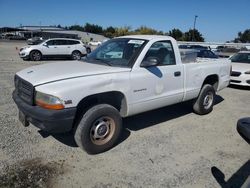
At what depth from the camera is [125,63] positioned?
4438mm

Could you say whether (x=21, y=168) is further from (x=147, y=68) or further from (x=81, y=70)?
(x=147, y=68)

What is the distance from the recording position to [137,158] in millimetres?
4008

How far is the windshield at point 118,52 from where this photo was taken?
178 inches

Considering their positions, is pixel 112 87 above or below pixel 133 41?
below

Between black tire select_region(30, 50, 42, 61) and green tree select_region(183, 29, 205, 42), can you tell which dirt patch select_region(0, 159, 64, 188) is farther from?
green tree select_region(183, 29, 205, 42)

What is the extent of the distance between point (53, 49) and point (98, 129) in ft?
53.0

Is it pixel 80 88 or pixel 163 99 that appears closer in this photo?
pixel 80 88

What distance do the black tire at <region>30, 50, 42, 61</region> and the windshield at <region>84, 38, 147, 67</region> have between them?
1415 cm

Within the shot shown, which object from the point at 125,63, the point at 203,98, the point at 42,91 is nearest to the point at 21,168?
the point at 42,91

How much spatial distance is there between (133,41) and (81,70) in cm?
141

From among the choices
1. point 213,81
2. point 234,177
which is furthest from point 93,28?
point 234,177

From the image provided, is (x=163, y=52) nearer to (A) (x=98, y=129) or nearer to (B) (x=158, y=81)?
(B) (x=158, y=81)

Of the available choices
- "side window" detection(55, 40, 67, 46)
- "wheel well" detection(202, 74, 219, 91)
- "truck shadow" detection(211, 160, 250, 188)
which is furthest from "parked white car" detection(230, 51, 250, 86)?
"side window" detection(55, 40, 67, 46)

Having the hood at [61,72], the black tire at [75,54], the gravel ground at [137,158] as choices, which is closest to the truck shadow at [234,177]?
the gravel ground at [137,158]
